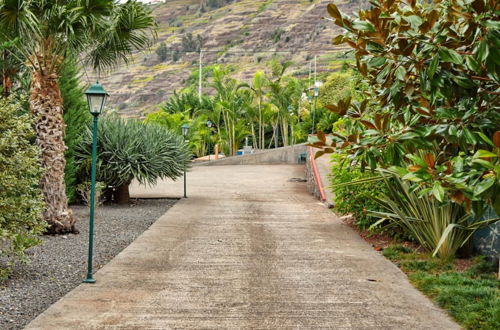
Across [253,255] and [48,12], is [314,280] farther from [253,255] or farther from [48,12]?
[48,12]

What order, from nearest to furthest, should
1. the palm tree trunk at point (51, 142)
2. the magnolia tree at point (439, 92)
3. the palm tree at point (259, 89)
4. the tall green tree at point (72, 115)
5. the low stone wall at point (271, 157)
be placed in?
the magnolia tree at point (439, 92) < the palm tree trunk at point (51, 142) < the tall green tree at point (72, 115) < the low stone wall at point (271, 157) < the palm tree at point (259, 89)

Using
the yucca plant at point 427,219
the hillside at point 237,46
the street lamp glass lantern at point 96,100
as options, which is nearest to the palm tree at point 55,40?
the street lamp glass lantern at point 96,100

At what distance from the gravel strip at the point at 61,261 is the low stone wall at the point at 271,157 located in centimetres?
1951

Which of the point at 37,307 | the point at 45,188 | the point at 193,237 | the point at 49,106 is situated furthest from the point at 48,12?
the point at 37,307

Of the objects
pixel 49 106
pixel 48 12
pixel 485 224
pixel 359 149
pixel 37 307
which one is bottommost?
pixel 37 307

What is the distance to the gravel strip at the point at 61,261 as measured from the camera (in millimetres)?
6859

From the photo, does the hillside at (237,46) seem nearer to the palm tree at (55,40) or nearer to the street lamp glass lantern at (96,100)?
the palm tree at (55,40)

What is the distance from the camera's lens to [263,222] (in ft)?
44.9

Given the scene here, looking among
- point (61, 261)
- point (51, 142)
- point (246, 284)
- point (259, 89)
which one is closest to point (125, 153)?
point (51, 142)

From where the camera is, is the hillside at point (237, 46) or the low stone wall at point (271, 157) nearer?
the low stone wall at point (271, 157)

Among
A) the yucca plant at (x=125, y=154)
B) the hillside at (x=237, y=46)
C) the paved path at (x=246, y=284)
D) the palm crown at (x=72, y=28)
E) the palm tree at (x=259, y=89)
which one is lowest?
the paved path at (x=246, y=284)

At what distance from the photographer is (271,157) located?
3638 centimetres

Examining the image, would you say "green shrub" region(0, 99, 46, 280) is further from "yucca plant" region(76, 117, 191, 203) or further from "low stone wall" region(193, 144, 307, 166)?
"low stone wall" region(193, 144, 307, 166)

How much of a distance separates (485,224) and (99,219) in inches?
323
